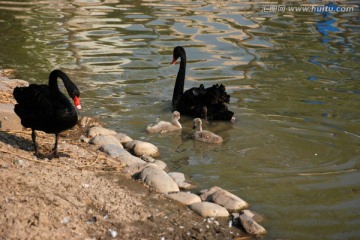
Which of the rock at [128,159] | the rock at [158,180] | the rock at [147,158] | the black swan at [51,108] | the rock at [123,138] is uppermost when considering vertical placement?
the black swan at [51,108]

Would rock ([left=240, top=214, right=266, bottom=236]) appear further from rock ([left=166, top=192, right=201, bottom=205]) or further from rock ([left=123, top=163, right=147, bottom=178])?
rock ([left=123, top=163, right=147, bottom=178])

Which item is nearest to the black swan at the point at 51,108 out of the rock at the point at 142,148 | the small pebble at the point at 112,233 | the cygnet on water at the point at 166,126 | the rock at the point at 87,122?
the rock at the point at 142,148

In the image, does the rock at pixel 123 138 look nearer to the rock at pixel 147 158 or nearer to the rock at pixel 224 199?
the rock at pixel 147 158

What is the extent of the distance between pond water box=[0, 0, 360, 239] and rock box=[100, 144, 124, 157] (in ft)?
1.80

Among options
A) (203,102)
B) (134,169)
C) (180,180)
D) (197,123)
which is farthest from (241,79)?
(134,169)

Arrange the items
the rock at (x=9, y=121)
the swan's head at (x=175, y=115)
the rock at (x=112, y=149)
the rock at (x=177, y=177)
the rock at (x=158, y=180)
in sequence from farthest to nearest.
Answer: the swan's head at (x=175, y=115), the rock at (x=9, y=121), the rock at (x=112, y=149), the rock at (x=177, y=177), the rock at (x=158, y=180)

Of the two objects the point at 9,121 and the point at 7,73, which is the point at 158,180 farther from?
the point at 7,73

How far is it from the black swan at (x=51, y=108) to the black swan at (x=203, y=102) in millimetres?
2642

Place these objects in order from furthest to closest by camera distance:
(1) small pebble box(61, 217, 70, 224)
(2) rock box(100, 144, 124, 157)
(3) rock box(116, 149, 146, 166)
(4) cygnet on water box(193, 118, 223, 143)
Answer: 1. (4) cygnet on water box(193, 118, 223, 143)
2. (2) rock box(100, 144, 124, 157)
3. (3) rock box(116, 149, 146, 166)
4. (1) small pebble box(61, 217, 70, 224)

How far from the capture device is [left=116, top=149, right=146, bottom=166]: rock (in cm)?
627

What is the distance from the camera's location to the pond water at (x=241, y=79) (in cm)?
612

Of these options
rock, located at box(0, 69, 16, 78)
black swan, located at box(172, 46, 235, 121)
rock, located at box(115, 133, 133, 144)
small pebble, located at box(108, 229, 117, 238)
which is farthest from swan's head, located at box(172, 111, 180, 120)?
small pebble, located at box(108, 229, 117, 238)

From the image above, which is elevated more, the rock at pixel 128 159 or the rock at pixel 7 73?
the rock at pixel 128 159

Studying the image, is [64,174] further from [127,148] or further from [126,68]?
[126,68]
